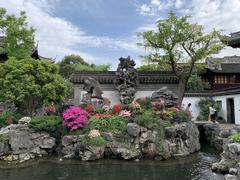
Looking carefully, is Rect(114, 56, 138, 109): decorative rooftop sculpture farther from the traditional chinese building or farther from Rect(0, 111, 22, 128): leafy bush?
the traditional chinese building

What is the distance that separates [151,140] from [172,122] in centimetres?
206

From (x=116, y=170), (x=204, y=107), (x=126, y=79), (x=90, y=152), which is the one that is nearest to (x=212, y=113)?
(x=204, y=107)

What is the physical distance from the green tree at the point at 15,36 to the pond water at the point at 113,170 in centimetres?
1042

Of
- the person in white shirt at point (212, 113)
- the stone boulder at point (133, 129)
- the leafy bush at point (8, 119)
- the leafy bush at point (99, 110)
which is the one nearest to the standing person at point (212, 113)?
the person in white shirt at point (212, 113)

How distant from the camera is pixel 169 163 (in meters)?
11.2

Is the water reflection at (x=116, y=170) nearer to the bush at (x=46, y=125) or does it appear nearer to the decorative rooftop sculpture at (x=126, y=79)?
the bush at (x=46, y=125)

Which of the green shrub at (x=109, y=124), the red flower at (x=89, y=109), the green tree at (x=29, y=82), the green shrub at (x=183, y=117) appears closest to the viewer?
the green shrub at (x=109, y=124)

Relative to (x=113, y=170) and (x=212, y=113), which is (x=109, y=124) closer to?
(x=113, y=170)

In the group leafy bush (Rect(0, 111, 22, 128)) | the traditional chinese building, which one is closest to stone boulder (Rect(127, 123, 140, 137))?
leafy bush (Rect(0, 111, 22, 128))

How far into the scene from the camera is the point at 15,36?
1873 cm

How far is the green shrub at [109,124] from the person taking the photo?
12.6 m

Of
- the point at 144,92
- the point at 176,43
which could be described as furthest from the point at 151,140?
the point at 176,43

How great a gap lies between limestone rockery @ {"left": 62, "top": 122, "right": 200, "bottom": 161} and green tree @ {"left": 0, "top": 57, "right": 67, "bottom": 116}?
3.38m

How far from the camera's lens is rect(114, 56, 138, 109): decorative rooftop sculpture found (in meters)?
18.0
